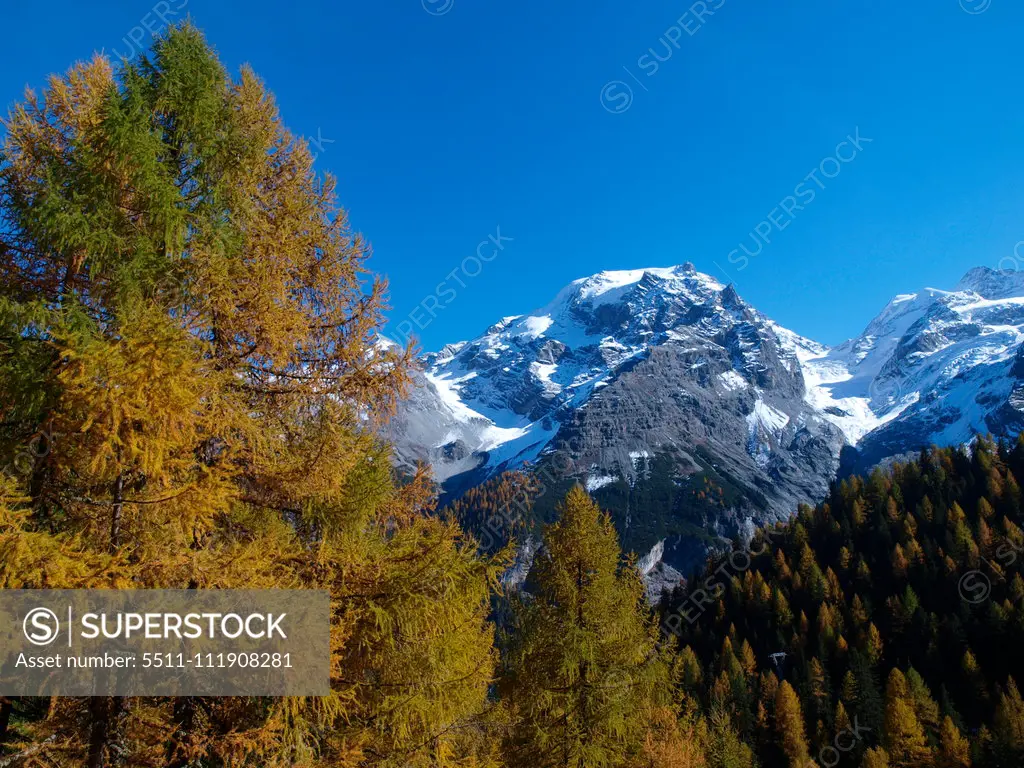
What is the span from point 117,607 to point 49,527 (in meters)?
1.34

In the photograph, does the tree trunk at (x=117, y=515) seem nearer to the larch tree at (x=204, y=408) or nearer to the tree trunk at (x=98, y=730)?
the larch tree at (x=204, y=408)

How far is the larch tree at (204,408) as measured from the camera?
5203 millimetres

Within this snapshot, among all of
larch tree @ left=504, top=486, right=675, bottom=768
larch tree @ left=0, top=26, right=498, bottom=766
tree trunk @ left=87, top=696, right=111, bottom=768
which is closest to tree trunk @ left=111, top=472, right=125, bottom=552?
larch tree @ left=0, top=26, right=498, bottom=766

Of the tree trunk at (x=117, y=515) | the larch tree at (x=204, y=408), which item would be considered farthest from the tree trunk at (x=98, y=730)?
the tree trunk at (x=117, y=515)

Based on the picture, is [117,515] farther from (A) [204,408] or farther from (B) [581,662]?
(B) [581,662]

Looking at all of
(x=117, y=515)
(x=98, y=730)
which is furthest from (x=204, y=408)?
(x=98, y=730)

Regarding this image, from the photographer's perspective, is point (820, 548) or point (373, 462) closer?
point (373, 462)

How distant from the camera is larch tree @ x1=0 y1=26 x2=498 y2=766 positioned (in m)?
5.20

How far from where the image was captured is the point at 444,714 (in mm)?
7566

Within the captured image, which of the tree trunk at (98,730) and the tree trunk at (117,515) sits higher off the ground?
the tree trunk at (117,515)

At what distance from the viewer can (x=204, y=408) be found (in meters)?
5.90

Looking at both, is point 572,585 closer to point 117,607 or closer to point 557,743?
point 557,743

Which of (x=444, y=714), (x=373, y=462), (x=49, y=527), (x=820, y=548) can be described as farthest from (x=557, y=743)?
(x=820, y=548)

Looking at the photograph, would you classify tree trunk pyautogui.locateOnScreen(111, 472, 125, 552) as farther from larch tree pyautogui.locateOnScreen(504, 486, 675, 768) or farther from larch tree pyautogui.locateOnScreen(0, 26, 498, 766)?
larch tree pyautogui.locateOnScreen(504, 486, 675, 768)
